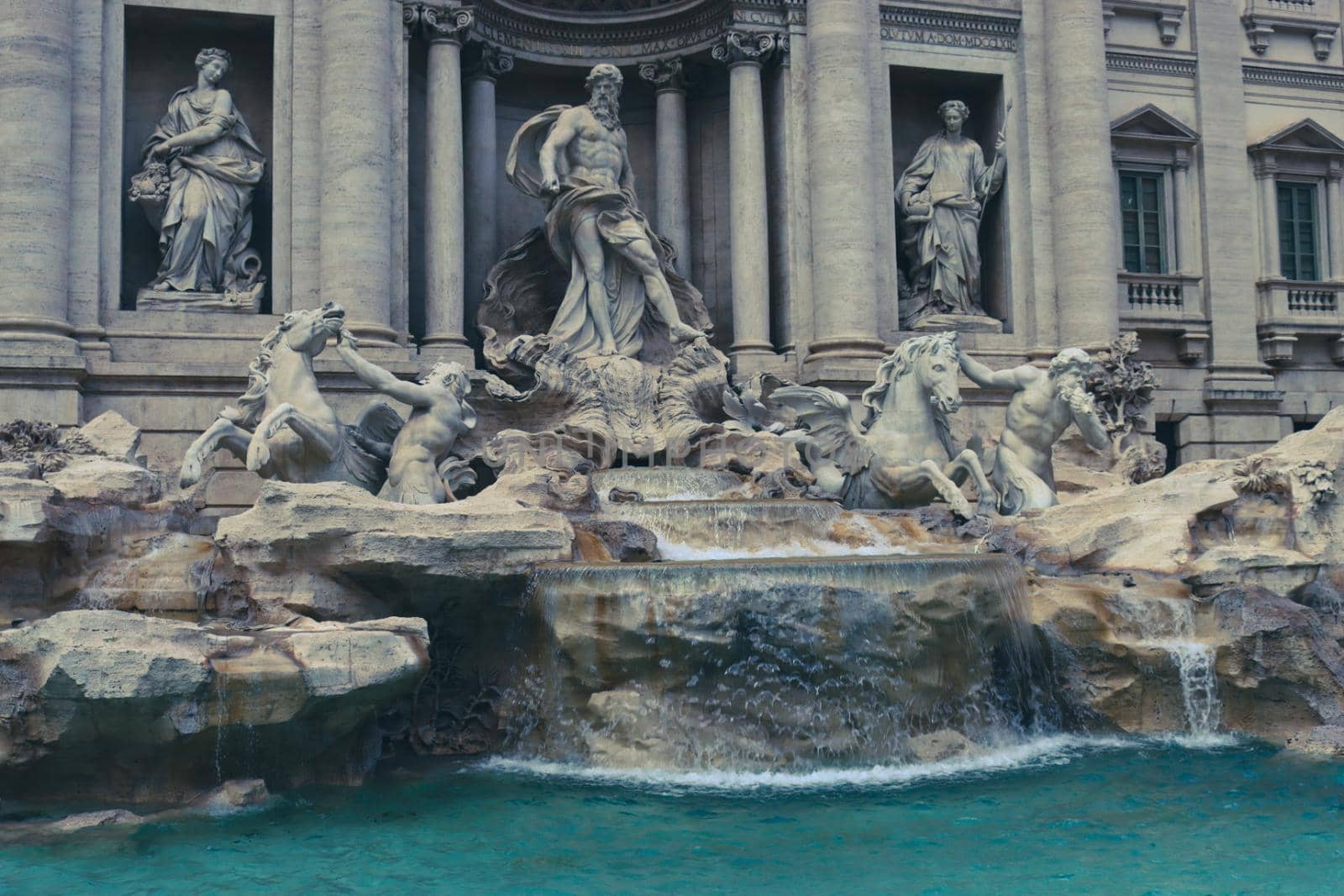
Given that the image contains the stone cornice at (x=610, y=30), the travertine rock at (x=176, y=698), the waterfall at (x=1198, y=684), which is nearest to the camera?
the travertine rock at (x=176, y=698)

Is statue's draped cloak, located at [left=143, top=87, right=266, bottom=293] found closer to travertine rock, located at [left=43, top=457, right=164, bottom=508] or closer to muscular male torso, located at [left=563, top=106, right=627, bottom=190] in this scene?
muscular male torso, located at [left=563, top=106, right=627, bottom=190]

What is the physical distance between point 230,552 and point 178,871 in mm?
3193

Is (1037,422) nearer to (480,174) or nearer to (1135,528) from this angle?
(1135,528)

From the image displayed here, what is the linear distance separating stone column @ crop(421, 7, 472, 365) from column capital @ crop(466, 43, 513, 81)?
3.39 ft

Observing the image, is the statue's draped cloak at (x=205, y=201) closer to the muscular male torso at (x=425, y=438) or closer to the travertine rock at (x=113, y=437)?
the travertine rock at (x=113, y=437)

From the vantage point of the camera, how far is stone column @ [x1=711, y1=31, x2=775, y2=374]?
18609 mm

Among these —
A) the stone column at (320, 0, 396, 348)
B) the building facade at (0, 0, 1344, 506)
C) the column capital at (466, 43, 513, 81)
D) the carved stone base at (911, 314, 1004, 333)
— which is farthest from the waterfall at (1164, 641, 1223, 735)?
the column capital at (466, 43, 513, 81)

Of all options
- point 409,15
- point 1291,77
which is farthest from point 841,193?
point 1291,77

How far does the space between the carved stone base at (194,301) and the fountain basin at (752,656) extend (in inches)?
317

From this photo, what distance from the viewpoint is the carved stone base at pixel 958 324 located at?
1950 cm

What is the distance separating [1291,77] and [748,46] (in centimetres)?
1005

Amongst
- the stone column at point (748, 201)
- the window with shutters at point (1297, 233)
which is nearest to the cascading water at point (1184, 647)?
the stone column at point (748, 201)

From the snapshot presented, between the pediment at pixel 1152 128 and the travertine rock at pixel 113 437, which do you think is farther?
the pediment at pixel 1152 128

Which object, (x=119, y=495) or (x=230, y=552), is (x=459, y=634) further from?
(x=119, y=495)
